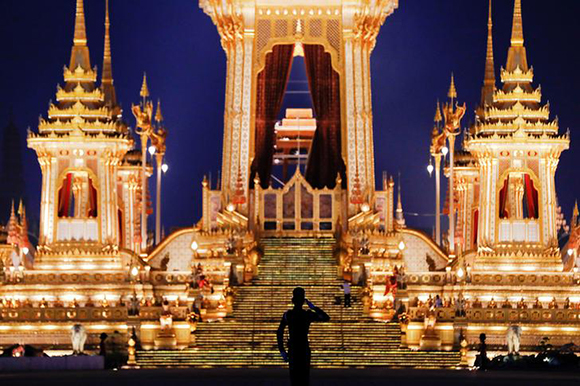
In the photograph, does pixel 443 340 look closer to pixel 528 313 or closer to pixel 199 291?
pixel 528 313

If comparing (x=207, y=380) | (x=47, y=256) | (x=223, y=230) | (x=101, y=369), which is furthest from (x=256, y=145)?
(x=207, y=380)

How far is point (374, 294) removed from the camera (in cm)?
4362

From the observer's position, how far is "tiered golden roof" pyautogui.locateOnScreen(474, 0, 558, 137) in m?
48.2

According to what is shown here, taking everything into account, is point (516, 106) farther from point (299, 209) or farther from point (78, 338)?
point (78, 338)

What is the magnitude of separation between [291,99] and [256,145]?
34.8 ft

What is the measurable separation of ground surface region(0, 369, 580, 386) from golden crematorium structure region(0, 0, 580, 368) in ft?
14.8

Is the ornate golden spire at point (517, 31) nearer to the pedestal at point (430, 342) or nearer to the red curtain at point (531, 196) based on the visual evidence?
the red curtain at point (531, 196)

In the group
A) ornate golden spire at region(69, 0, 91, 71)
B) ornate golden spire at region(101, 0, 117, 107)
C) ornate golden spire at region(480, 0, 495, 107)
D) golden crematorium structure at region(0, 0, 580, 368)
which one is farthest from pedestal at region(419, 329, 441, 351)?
ornate golden spire at region(101, 0, 117, 107)

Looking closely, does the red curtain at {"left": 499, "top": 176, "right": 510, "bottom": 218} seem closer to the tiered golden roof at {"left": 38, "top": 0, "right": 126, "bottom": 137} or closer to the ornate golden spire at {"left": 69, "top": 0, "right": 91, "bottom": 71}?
the tiered golden roof at {"left": 38, "top": 0, "right": 126, "bottom": 137}

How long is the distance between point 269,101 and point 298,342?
2861 centimetres

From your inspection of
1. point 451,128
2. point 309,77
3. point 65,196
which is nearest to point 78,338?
point 65,196

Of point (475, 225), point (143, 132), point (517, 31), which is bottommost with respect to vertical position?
point (475, 225)

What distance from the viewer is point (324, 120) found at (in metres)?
51.7

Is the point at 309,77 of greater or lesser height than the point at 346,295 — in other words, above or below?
above
